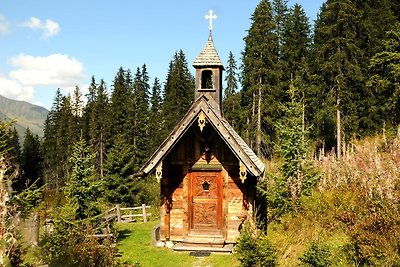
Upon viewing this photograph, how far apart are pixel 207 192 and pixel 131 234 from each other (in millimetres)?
6058

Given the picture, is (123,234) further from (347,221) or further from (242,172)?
(347,221)

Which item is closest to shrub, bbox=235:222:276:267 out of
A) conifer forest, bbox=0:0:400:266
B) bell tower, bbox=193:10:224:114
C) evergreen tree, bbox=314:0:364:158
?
conifer forest, bbox=0:0:400:266

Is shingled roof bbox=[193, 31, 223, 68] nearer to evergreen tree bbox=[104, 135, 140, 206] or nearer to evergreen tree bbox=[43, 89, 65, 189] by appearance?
evergreen tree bbox=[104, 135, 140, 206]

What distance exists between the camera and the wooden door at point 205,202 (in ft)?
51.6

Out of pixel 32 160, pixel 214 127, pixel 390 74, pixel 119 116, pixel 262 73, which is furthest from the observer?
pixel 32 160

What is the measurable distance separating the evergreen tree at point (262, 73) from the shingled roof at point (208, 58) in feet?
72.5

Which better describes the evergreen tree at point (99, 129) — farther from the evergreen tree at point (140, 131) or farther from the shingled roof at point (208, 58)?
the shingled roof at point (208, 58)

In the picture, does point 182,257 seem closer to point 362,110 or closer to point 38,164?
point 362,110

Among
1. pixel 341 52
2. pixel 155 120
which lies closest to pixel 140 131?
pixel 155 120

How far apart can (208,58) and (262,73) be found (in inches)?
922

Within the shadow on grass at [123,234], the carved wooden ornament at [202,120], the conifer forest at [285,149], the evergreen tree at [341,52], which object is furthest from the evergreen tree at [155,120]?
the carved wooden ornament at [202,120]

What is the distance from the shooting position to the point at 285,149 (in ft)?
50.9

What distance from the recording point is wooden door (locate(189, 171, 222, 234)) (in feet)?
51.6

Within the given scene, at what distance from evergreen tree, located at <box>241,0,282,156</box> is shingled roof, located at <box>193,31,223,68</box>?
72.5 ft
